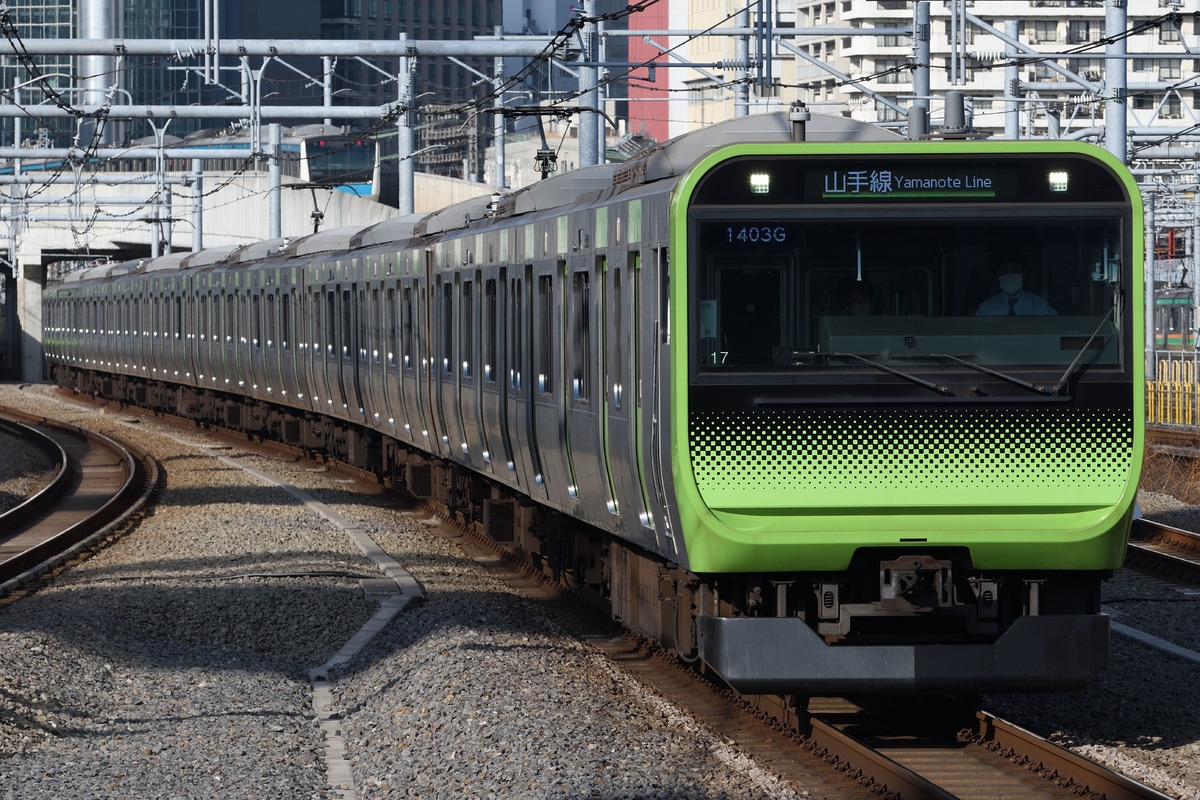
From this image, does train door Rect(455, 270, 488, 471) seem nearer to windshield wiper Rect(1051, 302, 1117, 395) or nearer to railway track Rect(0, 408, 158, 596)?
railway track Rect(0, 408, 158, 596)

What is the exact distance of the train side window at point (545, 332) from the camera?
11930 mm

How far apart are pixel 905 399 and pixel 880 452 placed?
0.84 feet

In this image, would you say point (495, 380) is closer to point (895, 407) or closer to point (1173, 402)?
point (895, 407)

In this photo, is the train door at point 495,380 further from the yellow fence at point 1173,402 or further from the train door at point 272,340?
the yellow fence at point 1173,402

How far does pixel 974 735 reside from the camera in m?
9.11

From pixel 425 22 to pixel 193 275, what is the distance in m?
118

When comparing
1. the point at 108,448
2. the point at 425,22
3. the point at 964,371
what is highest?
the point at 425,22

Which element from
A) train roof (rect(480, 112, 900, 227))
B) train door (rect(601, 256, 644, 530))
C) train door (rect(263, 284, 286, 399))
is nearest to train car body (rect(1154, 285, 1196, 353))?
train door (rect(263, 284, 286, 399))

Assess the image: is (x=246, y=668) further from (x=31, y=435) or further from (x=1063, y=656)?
(x=31, y=435)

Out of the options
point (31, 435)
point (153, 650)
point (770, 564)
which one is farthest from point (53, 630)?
point (31, 435)

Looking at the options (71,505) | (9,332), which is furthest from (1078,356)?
(9,332)

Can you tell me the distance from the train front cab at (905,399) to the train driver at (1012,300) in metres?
0.03

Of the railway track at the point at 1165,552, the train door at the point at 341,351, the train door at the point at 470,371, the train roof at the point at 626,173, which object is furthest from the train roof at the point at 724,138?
the train door at the point at 341,351

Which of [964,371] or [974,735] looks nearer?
[964,371]
